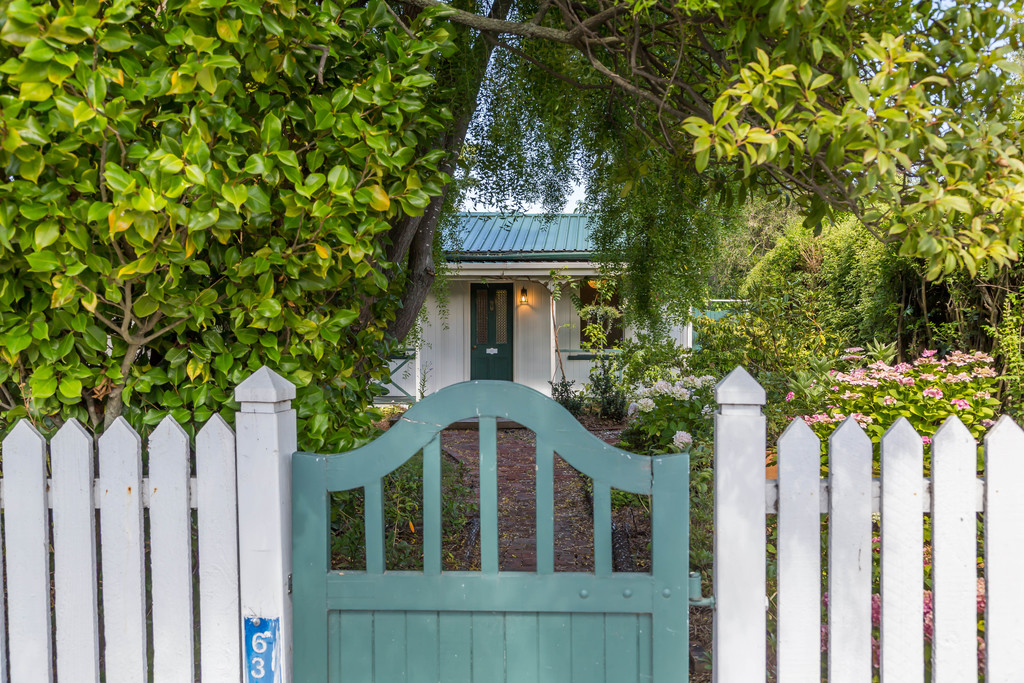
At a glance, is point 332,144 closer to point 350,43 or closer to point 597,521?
point 350,43

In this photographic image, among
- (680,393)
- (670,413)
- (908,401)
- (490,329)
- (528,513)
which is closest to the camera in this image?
(908,401)

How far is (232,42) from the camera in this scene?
1.53m

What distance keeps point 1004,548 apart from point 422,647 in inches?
55.7

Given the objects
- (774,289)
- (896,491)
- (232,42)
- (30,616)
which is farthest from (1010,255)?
(774,289)

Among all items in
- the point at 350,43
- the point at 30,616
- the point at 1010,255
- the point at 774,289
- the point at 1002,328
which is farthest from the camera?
the point at 774,289

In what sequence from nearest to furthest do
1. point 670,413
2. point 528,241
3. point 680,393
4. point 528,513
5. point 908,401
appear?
point 908,401
point 528,513
point 680,393
point 670,413
point 528,241

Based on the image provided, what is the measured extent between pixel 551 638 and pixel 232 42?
1.64 meters

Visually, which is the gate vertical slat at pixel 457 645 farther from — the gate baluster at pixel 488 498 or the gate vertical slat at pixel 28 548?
the gate vertical slat at pixel 28 548

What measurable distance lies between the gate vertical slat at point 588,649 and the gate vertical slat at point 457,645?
26 centimetres

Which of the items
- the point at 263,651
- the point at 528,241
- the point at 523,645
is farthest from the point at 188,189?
the point at 528,241

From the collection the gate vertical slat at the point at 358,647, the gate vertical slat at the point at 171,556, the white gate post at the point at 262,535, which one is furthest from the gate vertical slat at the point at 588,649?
the gate vertical slat at the point at 171,556

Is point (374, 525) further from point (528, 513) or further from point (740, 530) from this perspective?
point (528, 513)

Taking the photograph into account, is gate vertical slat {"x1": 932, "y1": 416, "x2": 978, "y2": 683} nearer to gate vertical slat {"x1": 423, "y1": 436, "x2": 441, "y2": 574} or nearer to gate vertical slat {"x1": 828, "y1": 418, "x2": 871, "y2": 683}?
gate vertical slat {"x1": 828, "y1": 418, "x2": 871, "y2": 683}

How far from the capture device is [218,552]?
162cm
